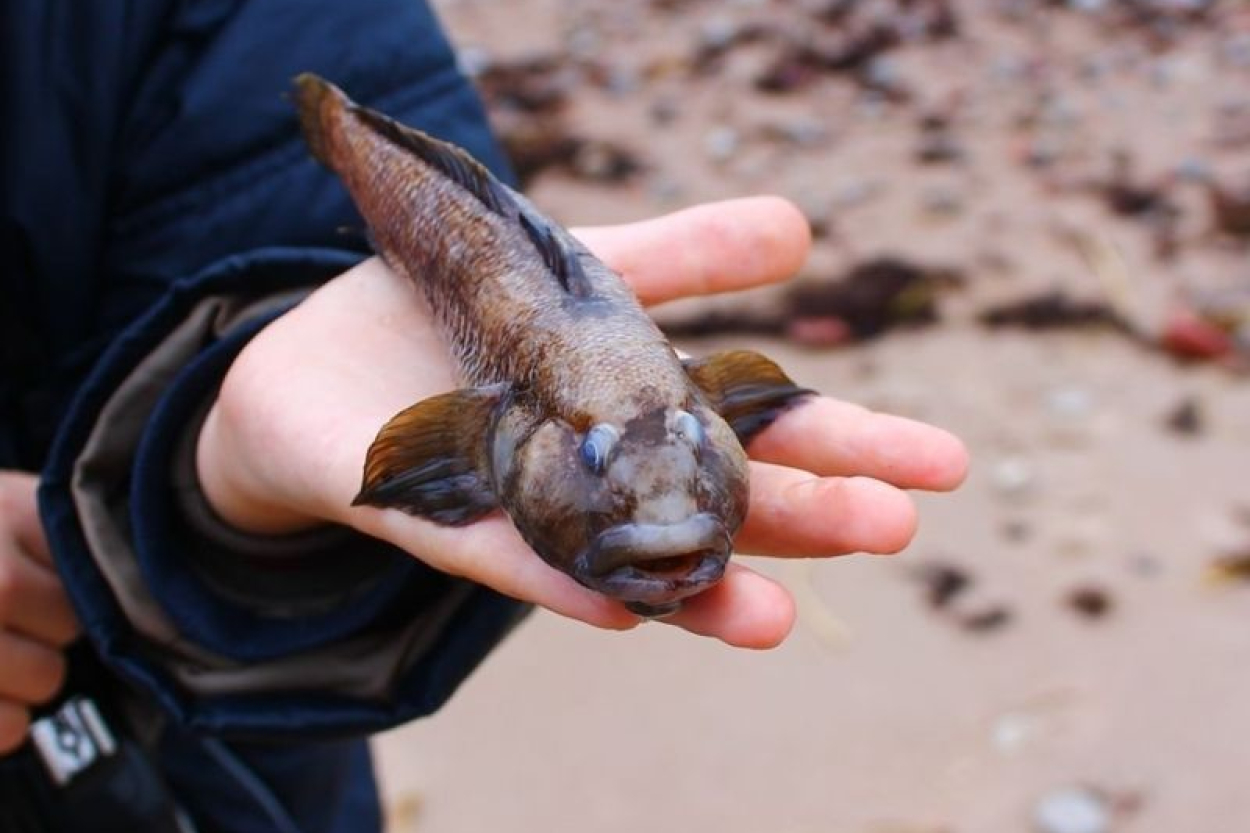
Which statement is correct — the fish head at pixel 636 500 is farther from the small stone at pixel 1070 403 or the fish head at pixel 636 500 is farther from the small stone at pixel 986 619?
the small stone at pixel 1070 403

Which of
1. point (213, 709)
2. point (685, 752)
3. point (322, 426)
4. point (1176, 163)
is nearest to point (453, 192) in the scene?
point (322, 426)

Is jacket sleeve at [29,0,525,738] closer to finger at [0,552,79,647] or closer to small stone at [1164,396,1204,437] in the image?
finger at [0,552,79,647]

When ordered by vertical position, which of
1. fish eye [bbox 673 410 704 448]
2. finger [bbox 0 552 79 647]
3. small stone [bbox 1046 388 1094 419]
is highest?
fish eye [bbox 673 410 704 448]

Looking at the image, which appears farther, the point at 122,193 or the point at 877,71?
the point at 877,71

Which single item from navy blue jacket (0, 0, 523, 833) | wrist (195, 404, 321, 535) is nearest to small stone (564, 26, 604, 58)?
navy blue jacket (0, 0, 523, 833)

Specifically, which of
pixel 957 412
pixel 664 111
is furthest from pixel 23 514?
pixel 664 111

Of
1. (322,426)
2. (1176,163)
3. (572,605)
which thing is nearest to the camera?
(572,605)

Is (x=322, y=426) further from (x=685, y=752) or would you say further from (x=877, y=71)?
(x=877, y=71)
